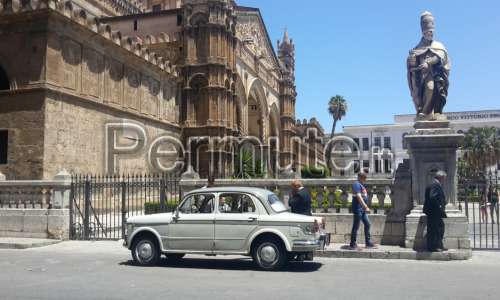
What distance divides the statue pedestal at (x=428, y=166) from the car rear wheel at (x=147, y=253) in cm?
567

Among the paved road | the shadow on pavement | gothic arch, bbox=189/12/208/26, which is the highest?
gothic arch, bbox=189/12/208/26

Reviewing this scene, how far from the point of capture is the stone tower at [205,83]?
101 ft

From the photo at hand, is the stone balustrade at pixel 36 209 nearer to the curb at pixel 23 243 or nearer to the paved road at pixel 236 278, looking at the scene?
the curb at pixel 23 243

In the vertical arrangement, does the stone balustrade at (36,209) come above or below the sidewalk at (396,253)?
above

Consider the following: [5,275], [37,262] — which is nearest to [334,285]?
[5,275]

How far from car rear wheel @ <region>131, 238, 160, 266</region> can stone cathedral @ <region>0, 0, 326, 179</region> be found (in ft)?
21.5

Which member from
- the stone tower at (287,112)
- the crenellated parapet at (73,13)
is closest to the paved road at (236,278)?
the crenellated parapet at (73,13)

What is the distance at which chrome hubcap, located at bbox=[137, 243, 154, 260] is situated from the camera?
924 centimetres

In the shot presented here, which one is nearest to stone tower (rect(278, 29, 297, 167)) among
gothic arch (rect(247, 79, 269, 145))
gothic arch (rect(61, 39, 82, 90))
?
gothic arch (rect(247, 79, 269, 145))

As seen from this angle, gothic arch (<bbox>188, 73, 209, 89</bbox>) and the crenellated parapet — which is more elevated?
the crenellated parapet

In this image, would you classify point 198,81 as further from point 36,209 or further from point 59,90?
point 36,209

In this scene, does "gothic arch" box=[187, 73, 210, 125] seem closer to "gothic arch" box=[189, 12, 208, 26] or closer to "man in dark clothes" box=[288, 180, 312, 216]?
"gothic arch" box=[189, 12, 208, 26]

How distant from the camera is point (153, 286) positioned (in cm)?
718

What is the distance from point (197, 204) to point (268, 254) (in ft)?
5.82
